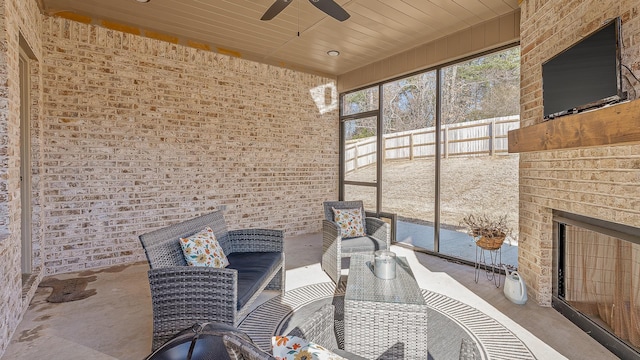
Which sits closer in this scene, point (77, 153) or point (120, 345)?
point (120, 345)

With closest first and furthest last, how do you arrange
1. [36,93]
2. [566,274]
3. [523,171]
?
[566,274]
[523,171]
[36,93]

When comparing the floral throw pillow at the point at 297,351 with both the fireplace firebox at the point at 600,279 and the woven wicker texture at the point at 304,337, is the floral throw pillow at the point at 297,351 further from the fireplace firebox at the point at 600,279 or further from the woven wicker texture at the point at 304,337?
the fireplace firebox at the point at 600,279

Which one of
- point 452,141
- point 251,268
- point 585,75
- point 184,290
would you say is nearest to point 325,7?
point 585,75

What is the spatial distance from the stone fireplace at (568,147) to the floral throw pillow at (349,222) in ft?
5.65

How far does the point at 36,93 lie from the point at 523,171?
5226mm

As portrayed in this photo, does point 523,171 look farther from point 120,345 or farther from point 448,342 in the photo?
point 120,345

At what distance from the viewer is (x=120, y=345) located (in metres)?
2.30

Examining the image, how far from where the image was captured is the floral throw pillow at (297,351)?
1.01 m

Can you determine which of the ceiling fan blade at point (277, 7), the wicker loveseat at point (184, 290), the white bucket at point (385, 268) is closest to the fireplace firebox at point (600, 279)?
the white bucket at point (385, 268)

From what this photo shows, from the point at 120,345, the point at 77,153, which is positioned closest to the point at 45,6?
the point at 77,153

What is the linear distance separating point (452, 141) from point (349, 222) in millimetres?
1814

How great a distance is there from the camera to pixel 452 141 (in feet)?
14.3

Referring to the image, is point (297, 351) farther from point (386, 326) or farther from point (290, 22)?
point (290, 22)

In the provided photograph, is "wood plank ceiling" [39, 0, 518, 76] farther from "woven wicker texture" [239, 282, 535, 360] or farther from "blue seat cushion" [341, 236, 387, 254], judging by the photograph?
"woven wicker texture" [239, 282, 535, 360]
